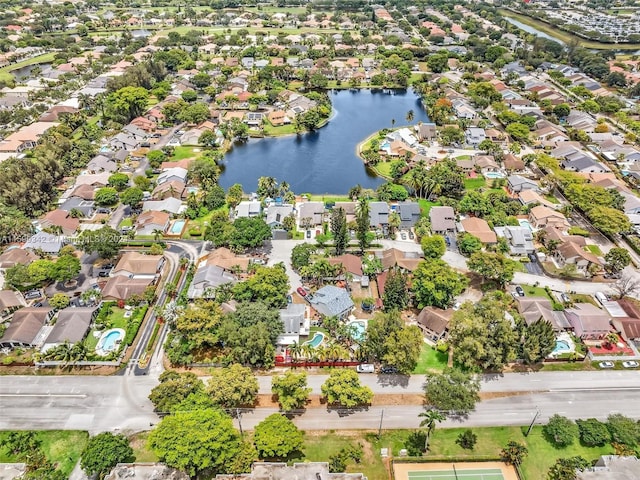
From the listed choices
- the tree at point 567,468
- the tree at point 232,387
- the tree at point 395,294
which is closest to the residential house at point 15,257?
the tree at point 232,387

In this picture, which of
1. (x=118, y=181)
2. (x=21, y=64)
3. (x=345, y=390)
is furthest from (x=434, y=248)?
(x=21, y=64)

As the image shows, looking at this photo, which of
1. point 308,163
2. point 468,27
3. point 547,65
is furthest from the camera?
point 468,27

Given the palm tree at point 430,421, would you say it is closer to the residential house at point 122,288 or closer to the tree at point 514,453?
the tree at point 514,453

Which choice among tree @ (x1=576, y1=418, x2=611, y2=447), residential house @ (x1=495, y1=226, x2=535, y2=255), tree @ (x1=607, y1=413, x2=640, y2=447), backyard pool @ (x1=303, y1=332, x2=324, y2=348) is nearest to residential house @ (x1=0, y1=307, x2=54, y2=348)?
backyard pool @ (x1=303, y1=332, x2=324, y2=348)

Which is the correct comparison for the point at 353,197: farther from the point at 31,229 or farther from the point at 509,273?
the point at 31,229

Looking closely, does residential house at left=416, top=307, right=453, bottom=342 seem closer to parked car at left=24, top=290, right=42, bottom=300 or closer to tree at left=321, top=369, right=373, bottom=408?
tree at left=321, top=369, right=373, bottom=408

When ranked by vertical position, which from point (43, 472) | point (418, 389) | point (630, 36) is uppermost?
point (630, 36)

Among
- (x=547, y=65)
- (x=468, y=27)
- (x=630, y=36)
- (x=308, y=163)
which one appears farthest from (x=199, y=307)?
(x=630, y=36)
